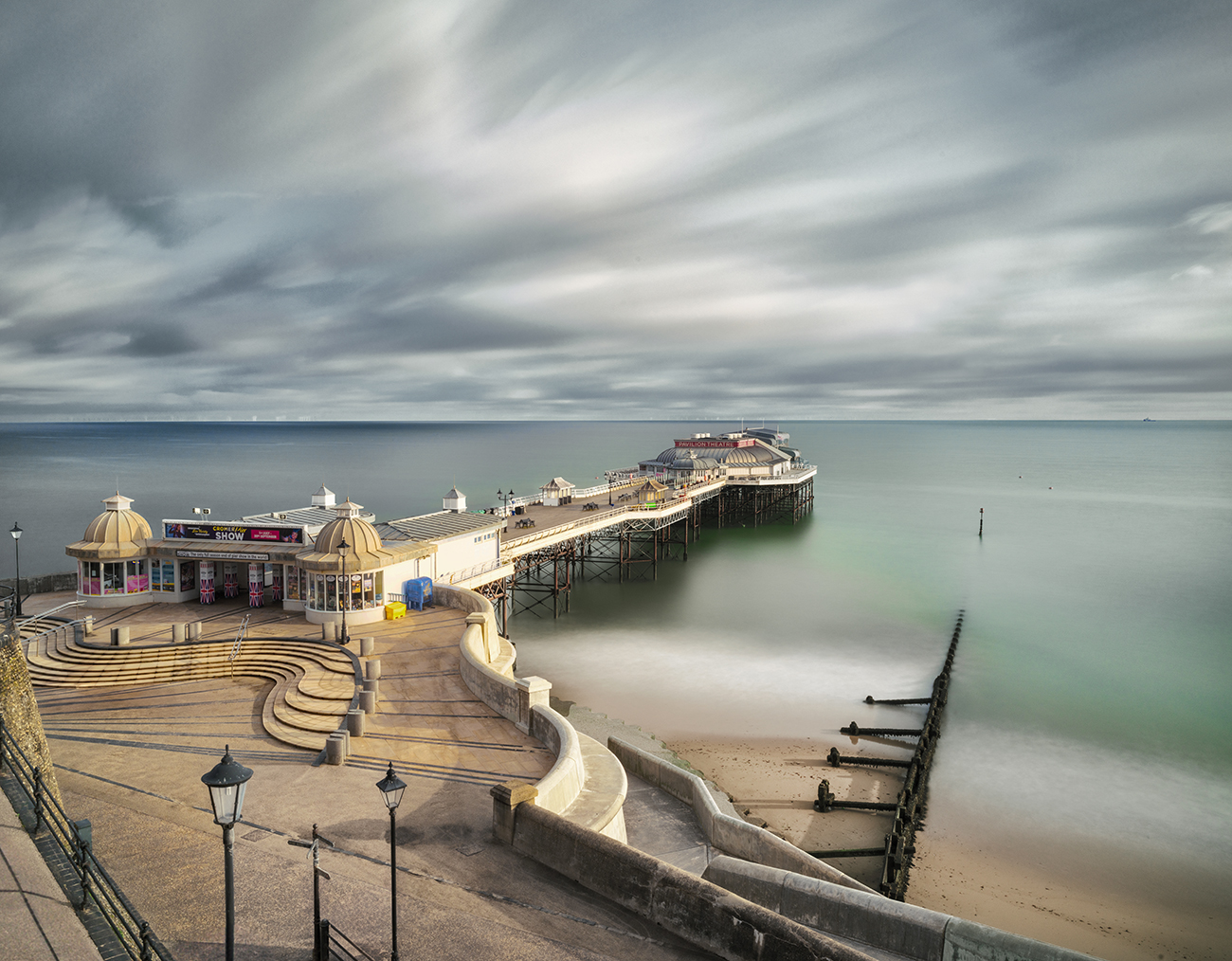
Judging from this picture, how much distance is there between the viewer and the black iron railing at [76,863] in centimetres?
696

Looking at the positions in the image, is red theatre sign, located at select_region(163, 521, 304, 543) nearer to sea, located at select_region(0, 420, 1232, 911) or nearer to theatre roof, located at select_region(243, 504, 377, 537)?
theatre roof, located at select_region(243, 504, 377, 537)

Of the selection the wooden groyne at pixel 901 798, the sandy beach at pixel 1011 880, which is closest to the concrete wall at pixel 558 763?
the sandy beach at pixel 1011 880

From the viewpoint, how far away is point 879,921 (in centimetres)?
959

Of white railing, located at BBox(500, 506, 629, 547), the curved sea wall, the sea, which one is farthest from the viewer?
white railing, located at BBox(500, 506, 629, 547)

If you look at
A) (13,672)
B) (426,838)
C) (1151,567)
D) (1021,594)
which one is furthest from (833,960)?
(1151,567)

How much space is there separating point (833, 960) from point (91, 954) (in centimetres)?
734

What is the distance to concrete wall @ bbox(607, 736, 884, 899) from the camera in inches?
514

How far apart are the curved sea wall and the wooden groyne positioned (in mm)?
6781

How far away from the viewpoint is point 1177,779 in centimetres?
2280

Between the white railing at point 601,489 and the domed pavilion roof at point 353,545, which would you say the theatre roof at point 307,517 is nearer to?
the domed pavilion roof at point 353,545

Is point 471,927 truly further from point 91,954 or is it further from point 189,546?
point 189,546

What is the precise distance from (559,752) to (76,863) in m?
7.94

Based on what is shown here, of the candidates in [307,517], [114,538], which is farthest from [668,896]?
[114,538]

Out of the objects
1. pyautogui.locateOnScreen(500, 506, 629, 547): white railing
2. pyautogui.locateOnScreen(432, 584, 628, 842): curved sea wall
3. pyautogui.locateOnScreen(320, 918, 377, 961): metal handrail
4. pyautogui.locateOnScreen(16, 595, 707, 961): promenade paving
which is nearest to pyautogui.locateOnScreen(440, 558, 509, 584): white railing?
pyautogui.locateOnScreen(500, 506, 629, 547): white railing
